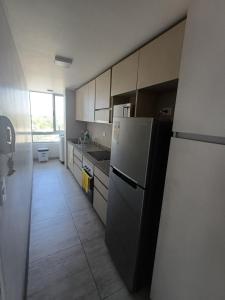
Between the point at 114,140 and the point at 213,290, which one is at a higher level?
the point at 114,140

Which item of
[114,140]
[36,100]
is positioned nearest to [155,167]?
[114,140]

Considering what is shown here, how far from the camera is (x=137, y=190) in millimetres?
1245

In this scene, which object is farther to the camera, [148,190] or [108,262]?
[108,262]

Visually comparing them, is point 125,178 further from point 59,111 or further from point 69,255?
point 59,111

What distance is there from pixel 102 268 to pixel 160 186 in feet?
3.74

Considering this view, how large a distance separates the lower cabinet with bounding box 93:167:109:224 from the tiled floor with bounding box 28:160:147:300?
0.20m

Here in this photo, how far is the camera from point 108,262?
1.70 metres

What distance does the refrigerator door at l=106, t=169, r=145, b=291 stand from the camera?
128cm

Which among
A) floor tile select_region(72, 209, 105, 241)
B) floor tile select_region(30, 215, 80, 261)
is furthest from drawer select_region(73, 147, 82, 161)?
floor tile select_region(30, 215, 80, 261)

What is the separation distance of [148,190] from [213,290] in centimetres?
62

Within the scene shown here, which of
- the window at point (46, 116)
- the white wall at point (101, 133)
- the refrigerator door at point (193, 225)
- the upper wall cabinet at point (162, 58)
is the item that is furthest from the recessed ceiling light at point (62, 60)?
the window at point (46, 116)

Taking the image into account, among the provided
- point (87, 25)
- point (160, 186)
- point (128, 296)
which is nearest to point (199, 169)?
point (160, 186)

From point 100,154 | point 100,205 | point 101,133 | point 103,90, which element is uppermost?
point 103,90

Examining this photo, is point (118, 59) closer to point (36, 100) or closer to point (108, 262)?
point (108, 262)
